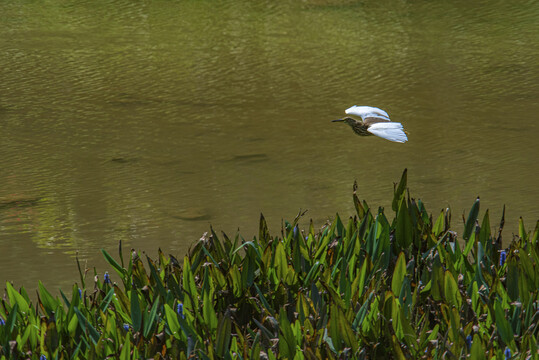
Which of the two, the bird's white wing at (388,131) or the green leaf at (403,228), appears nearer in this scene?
the bird's white wing at (388,131)

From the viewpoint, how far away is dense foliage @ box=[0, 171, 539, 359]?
2.26 metres

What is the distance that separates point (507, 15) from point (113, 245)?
264 inches

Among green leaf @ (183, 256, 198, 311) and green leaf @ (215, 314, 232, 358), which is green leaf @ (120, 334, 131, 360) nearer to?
green leaf @ (215, 314, 232, 358)

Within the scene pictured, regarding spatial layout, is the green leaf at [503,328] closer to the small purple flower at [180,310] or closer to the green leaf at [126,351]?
the small purple flower at [180,310]

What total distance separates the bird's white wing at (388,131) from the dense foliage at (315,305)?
37 cm

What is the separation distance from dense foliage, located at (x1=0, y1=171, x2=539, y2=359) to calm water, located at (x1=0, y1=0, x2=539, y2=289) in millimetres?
1480

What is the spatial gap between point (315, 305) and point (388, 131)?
64 centimetres

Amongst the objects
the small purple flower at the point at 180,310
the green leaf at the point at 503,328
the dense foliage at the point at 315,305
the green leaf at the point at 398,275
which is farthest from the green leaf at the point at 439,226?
the small purple flower at the point at 180,310

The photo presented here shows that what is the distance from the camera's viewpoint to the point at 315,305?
246cm

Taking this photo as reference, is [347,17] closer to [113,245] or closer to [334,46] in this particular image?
[334,46]

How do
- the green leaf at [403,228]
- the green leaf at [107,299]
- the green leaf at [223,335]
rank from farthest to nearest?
the green leaf at [403,228] → the green leaf at [107,299] → the green leaf at [223,335]

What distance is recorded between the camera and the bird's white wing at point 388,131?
8.74ft

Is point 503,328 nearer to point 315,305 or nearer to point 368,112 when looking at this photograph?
point 315,305

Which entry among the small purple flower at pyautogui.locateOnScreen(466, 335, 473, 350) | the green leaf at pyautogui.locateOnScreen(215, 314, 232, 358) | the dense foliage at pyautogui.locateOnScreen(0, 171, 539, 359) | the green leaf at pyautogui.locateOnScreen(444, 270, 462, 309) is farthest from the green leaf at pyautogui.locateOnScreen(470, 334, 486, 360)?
the green leaf at pyautogui.locateOnScreen(215, 314, 232, 358)
